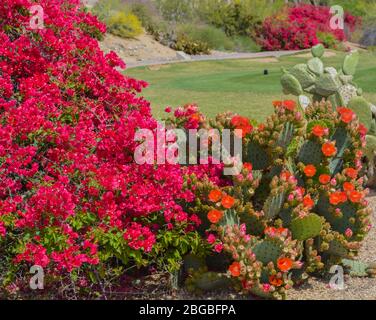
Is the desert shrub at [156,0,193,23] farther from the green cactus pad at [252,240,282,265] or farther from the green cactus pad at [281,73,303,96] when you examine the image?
the green cactus pad at [252,240,282,265]

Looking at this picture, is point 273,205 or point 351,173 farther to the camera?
point 351,173

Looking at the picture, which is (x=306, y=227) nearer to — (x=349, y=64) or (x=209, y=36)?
(x=349, y=64)

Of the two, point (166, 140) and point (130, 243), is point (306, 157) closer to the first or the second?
point (166, 140)

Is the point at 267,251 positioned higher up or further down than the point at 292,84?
further down

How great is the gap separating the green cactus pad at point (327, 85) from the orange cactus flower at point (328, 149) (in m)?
2.22

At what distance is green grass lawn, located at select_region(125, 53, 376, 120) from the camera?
15.3 metres

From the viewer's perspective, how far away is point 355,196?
16.0ft

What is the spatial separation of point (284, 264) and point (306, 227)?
33 cm

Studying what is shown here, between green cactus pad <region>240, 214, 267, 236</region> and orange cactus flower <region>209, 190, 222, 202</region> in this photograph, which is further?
green cactus pad <region>240, 214, 267, 236</region>

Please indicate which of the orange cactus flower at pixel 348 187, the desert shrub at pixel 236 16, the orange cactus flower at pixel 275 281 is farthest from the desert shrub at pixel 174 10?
the orange cactus flower at pixel 275 281

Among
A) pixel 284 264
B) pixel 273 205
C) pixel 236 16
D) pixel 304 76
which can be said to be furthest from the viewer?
pixel 236 16

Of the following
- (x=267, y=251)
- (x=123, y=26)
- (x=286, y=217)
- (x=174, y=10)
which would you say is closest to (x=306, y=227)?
(x=286, y=217)

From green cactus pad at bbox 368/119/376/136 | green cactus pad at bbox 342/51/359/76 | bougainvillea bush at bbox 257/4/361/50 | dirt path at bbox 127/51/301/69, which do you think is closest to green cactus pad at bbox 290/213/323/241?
green cactus pad at bbox 368/119/376/136

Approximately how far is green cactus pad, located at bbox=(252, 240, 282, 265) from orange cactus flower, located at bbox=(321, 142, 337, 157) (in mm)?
891
